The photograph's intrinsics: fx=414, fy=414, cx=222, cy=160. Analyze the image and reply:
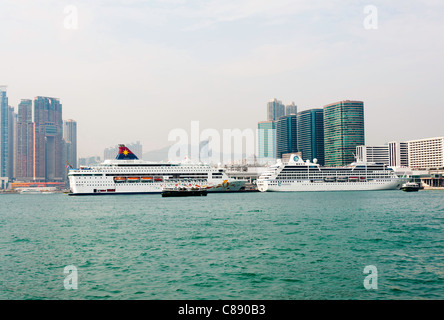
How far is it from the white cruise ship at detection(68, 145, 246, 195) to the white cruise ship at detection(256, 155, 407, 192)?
15735mm

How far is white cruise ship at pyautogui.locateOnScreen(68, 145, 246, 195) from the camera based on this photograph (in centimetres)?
9825

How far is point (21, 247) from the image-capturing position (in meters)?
22.7

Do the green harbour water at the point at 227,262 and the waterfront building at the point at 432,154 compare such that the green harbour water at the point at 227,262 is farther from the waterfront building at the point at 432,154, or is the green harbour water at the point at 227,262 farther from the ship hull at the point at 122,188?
the waterfront building at the point at 432,154

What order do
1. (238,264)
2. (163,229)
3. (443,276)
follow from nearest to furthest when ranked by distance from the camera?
(443,276) < (238,264) < (163,229)

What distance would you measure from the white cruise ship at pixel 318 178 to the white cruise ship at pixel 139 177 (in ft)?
51.6

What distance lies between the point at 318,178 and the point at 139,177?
47537mm

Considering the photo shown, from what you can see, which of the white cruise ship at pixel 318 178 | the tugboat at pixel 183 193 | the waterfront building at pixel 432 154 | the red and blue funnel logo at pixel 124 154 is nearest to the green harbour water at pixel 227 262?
the tugboat at pixel 183 193

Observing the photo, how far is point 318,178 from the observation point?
111938 millimetres

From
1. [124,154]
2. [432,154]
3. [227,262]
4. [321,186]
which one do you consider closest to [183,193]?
[124,154]

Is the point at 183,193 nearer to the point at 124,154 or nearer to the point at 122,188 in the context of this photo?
the point at 122,188
